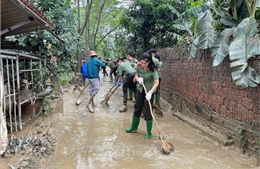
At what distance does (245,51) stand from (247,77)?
456 millimetres

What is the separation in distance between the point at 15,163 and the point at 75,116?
12.1 feet

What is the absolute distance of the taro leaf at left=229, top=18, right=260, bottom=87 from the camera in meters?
3.88

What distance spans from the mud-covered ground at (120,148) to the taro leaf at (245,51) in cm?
139

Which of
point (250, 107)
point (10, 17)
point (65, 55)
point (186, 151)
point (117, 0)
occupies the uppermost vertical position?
point (117, 0)

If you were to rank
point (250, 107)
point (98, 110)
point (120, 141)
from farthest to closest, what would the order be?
point (98, 110), point (120, 141), point (250, 107)

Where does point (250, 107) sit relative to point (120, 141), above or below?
above

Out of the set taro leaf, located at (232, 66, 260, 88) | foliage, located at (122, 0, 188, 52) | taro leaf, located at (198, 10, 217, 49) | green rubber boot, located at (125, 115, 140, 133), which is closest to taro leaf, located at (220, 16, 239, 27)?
taro leaf, located at (198, 10, 217, 49)

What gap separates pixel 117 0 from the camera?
17.2m

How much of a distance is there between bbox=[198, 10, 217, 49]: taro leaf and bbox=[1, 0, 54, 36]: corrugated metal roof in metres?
3.41

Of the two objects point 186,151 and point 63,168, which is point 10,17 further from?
point 186,151

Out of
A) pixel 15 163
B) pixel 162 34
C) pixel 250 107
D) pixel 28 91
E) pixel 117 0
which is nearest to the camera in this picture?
pixel 15 163

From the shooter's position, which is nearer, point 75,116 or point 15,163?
point 15,163

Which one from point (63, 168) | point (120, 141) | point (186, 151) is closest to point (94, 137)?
point (120, 141)

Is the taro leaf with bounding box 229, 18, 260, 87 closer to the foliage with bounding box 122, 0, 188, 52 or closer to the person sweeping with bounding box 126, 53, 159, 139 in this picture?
the person sweeping with bounding box 126, 53, 159, 139
